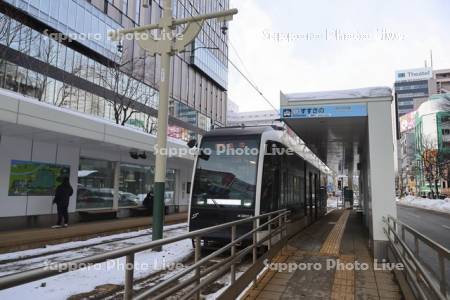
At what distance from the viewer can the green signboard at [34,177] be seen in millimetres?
12363

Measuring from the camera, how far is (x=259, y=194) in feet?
28.9

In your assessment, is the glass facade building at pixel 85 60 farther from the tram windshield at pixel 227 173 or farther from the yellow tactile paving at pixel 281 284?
the yellow tactile paving at pixel 281 284

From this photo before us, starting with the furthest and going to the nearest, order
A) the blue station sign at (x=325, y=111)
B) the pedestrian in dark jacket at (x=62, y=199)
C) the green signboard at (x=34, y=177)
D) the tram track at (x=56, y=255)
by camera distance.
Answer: the pedestrian in dark jacket at (x=62, y=199) < the green signboard at (x=34, y=177) < the blue station sign at (x=325, y=111) < the tram track at (x=56, y=255)

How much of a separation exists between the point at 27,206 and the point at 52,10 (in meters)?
16.6

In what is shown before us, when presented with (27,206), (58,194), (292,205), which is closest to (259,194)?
(292,205)

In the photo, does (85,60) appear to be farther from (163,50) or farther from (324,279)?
(324,279)

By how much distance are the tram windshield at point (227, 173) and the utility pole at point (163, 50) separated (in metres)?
1.11

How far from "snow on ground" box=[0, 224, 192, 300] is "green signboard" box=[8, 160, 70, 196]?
21.0 ft

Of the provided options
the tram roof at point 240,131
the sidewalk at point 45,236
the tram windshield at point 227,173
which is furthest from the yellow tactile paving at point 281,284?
the sidewalk at point 45,236

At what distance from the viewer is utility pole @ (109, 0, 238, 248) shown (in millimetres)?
9805

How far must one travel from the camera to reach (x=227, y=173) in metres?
9.14

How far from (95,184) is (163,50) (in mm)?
8126

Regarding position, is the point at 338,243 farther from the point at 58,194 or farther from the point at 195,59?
the point at 195,59

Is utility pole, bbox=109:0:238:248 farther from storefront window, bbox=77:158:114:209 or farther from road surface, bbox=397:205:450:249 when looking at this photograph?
road surface, bbox=397:205:450:249
